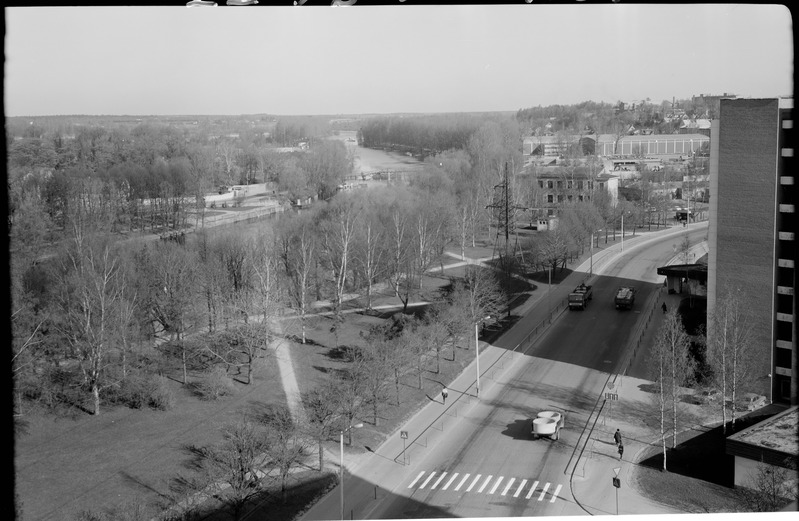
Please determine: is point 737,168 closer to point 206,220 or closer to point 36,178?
point 206,220

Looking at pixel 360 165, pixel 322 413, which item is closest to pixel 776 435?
pixel 322 413

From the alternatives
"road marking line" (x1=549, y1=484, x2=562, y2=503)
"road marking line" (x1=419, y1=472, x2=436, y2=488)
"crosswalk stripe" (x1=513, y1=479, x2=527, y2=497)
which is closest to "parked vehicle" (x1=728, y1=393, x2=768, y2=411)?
"road marking line" (x1=549, y1=484, x2=562, y2=503)

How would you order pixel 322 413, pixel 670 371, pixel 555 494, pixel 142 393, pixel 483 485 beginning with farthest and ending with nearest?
pixel 142 393, pixel 670 371, pixel 322 413, pixel 483 485, pixel 555 494

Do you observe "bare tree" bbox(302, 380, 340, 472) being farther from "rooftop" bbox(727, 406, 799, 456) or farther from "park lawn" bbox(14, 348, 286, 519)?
"rooftop" bbox(727, 406, 799, 456)

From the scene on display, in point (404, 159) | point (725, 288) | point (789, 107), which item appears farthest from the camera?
point (404, 159)

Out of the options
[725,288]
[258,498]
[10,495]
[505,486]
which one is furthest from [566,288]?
[10,495]

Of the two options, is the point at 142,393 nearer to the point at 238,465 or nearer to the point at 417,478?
the point at 238,465
